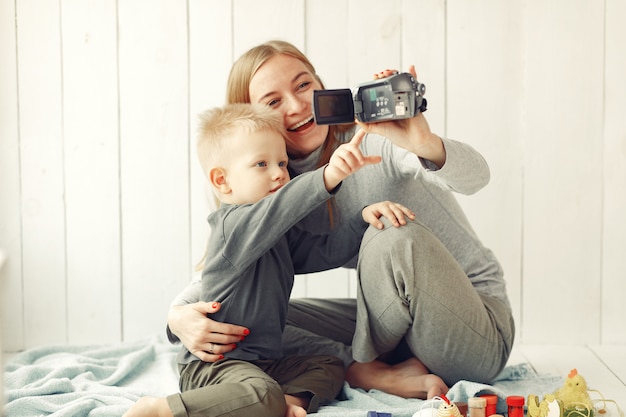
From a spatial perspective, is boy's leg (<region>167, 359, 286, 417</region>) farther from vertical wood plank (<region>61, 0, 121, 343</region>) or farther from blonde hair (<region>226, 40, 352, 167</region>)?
vertical wood plank (<region>61, 0, 121, 343</region>)

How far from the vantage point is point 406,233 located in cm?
140

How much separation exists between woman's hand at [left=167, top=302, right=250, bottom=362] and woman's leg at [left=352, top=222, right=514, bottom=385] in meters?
0.21

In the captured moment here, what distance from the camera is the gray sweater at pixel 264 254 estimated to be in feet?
4.46

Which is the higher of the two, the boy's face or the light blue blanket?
the boy's face

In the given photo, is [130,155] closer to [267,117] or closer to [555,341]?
[267,117]

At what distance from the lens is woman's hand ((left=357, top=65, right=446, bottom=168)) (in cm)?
137

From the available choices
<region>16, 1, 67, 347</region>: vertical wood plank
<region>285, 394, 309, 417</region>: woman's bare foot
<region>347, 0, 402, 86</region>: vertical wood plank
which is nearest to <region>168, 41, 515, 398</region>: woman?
<region>285, 394, 309, 417</region>: woman's bare foot

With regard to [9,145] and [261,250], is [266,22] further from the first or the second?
[261,250]

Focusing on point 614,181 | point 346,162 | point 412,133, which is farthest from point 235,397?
point 614,181

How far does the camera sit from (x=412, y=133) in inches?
54.3

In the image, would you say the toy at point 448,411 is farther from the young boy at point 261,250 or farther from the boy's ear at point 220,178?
the boy's ear at point 220,178

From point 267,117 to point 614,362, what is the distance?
3.23 feet

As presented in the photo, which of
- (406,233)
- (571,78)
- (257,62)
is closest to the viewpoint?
(406,233)

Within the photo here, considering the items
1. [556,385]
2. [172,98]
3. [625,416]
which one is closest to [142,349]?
[172,98]
